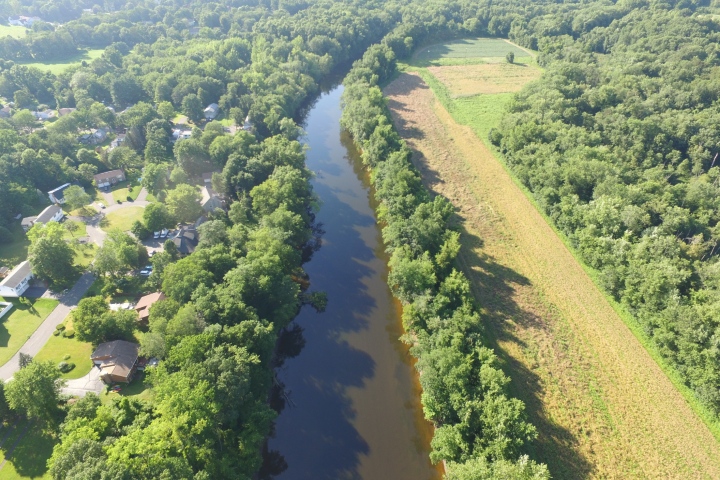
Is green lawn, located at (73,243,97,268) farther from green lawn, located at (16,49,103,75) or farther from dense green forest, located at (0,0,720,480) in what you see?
green lawn, located at (16,49,103,75)

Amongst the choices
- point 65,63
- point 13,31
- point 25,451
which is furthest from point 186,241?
point 13,31

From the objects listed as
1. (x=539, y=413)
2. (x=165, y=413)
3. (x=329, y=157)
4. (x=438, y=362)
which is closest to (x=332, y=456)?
(x=438, y=362)

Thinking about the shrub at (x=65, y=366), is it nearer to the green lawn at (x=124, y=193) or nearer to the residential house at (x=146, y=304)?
the residential house at (x=146, y=304)

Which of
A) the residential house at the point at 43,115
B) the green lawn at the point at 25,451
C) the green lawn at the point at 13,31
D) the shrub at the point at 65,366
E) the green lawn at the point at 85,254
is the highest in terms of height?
the green lawn at the point at 13,31

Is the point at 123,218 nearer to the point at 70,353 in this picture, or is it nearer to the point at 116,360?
the point at 70,353

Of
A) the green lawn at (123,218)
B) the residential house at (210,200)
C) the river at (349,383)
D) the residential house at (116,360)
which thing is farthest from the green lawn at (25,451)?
the residential house at (210,200)
